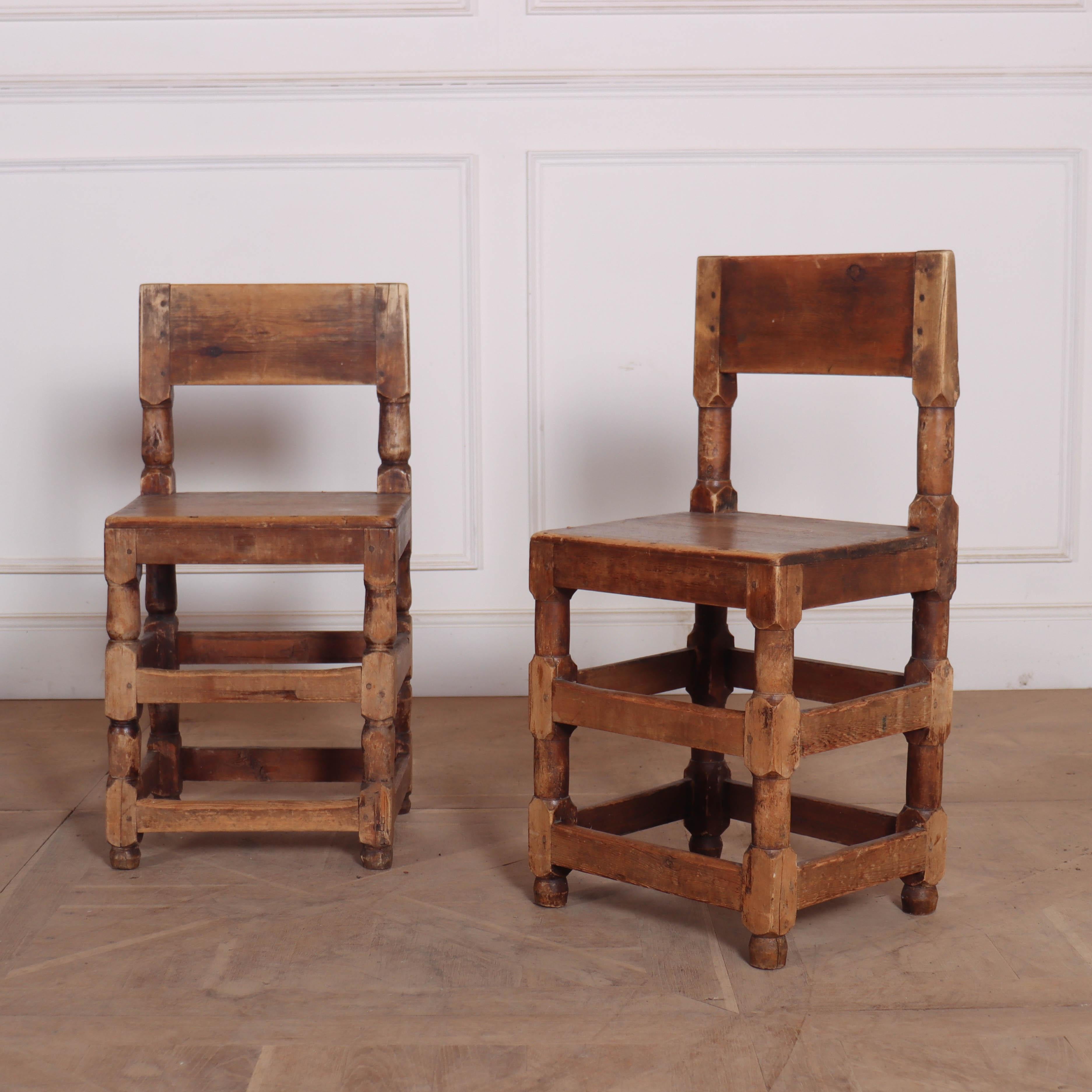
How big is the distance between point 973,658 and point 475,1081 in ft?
6.67

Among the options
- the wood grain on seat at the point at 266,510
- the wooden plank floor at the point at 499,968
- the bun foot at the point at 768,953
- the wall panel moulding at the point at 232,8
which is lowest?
the wooden plank floor at the point at 499,968

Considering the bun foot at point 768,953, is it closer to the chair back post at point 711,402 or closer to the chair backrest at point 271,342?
the chair back post at point 711,402

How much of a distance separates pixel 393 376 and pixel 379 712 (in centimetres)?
57

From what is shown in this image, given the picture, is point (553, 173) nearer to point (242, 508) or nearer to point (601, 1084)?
point (242, 508)

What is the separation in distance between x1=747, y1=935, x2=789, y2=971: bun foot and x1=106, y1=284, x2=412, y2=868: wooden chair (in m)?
0.61

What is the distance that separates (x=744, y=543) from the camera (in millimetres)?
1668

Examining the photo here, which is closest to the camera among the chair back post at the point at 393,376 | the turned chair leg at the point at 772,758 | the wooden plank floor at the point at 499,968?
the wooden plank floor at the point at 499,968

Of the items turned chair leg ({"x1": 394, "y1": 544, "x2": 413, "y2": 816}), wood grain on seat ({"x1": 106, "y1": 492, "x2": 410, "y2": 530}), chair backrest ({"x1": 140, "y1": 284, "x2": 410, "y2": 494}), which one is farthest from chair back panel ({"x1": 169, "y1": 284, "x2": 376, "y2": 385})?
turned chair leg ({"x1": 394, "y1": 544, "x2": 413, "y2": 816})

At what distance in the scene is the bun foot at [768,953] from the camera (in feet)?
5.36

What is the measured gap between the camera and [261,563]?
226 cm

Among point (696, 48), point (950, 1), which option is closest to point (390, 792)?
point (696, 48)

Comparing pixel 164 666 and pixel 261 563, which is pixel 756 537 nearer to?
pixel 261 563

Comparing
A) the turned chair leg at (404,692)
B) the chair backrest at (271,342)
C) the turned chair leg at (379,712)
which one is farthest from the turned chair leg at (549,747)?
the chair backrest at (271,342)

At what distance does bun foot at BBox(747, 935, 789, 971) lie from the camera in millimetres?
1633
